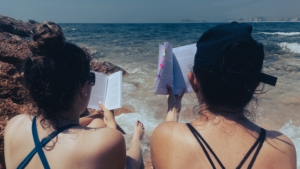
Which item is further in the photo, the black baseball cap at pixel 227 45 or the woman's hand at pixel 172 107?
the woman's hand at pixel 172 107

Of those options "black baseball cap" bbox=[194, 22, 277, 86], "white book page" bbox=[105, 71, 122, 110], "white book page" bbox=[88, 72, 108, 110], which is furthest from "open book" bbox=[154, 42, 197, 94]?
"black baseball cap" bbox=[194, 22, 277, 86]

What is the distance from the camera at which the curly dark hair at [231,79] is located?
127cm

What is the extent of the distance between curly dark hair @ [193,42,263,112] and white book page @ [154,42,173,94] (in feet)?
2.46

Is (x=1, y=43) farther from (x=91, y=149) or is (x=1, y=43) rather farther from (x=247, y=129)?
(x=247, y=129)

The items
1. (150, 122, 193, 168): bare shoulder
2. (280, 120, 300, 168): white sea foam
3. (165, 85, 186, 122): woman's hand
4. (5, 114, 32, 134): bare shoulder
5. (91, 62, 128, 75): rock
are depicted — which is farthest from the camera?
(91, 62, 128, 75): rock

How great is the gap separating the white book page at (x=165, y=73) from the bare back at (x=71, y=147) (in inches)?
28.5

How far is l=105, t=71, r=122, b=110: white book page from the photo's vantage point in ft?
7.64

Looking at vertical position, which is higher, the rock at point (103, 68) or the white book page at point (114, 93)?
the white book page at point (114, 93)

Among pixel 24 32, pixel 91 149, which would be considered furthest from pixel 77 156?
pixel 24 32

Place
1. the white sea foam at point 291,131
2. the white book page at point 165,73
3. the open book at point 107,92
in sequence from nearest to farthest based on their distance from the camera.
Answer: the white book page at point 165,73 → the open book at point 107,92 → the white sea foam at point 291,131

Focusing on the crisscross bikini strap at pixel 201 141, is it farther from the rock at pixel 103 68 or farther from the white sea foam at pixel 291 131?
the rock at pixel 103 68

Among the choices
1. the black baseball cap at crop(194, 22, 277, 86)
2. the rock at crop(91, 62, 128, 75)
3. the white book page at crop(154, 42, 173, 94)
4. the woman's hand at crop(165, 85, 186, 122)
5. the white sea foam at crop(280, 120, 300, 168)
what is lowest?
the white sea foam at crop(280, 120, 300, 168)

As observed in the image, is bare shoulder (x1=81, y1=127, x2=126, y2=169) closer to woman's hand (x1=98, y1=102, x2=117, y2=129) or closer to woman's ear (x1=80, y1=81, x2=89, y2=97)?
woman's ear (x1=80, y1=81, x2=89, y2=97)

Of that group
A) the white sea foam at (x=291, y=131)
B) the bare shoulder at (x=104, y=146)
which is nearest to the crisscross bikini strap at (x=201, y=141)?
the bare shoulder at (x=104, y=146)
